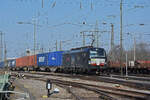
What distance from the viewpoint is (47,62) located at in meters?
45.7

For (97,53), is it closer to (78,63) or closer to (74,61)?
(78,63)

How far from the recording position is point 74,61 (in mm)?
33469

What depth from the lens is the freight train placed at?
2966cm

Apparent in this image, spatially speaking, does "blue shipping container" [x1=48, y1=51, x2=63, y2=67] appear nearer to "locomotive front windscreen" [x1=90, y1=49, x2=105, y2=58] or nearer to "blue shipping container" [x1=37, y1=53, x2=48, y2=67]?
"blue shipping container" [x1=37, y1=53, x2=48, y2=67]

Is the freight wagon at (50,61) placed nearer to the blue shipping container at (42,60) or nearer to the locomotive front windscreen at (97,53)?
the blue shipping container at (42,60)

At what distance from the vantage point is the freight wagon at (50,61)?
136 feet


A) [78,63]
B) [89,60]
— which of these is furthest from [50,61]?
[89,60]

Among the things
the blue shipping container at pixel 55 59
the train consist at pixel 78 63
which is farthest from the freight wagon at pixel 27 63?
the blue shipping container at pixel 55 59

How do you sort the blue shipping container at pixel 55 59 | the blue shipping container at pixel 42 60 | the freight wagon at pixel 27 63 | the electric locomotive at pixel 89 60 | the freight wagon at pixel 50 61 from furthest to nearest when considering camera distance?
the freight wagon at pixel 27 63, the blue shipping container at pixel 42 60, the freight wagon at pixel 50 61, the blue shipping container at pixel 55 59, the electric locomotive at pixel 89 60

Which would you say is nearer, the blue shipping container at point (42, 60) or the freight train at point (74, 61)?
the freight train at point (74, 61)

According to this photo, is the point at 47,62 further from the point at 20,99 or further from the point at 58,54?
the point at 20,99

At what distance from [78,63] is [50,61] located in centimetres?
1301

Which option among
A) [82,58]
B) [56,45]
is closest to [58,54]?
[82,58]

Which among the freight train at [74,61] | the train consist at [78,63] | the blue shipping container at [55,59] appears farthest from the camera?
the blue shipping container at [55,59]
